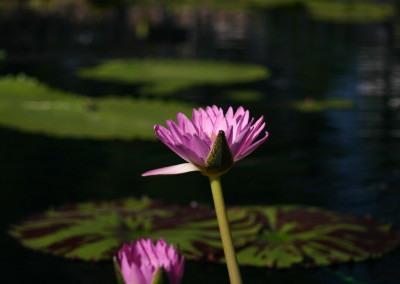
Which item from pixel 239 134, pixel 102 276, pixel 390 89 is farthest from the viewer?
pixel 390 89

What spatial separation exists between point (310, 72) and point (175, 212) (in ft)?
18.9

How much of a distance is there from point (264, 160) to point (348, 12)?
1678 cm

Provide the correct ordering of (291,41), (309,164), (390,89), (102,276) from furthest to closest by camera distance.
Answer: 1. (291,41)
2. (390,89)
3. (309,164)
4. (102,276)

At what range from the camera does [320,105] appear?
227 inches

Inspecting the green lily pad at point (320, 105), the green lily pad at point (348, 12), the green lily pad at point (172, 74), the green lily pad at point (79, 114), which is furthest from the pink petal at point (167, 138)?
the green lily pad at point (348, 12)

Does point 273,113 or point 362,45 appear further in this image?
point 362,45

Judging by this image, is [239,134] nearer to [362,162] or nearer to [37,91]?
[362,162]

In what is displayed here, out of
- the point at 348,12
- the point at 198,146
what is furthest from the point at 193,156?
the point at 348,12

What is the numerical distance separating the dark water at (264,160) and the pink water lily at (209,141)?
1295 mm

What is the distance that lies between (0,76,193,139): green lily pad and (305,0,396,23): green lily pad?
13.3 meters

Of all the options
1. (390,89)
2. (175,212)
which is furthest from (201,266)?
(390,89)

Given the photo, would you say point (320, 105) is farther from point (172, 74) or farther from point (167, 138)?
point (167, 138)

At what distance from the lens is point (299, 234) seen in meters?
2.34

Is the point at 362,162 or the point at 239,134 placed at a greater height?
the point at 239,134
